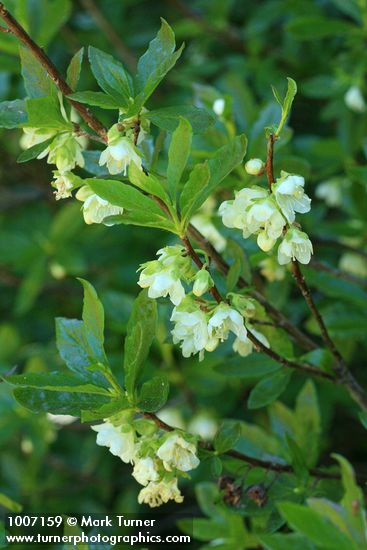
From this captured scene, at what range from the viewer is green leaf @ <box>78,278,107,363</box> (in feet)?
4.13

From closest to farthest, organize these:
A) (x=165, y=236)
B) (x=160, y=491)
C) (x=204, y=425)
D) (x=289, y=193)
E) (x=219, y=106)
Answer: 1. (x=289, y=193)
2. (x=160, y=491)
3. (x=219, y=106)
4. (x=204, y=425)
5. (x=165, y=236)

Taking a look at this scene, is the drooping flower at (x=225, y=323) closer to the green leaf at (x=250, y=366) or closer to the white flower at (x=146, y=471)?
the white flower at (x=146, y=471)

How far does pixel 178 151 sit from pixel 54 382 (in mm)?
401

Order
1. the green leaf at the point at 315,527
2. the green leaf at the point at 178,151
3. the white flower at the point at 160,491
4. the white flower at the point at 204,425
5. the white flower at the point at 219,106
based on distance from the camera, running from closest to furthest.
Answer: the green leaf at the point at 315,527
the green leaf at the point at 178,151
the white flower at the point at 160,491
the white flower at the point at 219,106
the white flower at the point at 204,425

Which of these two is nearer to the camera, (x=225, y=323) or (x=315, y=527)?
(x=315, y=527)

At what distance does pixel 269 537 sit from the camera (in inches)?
40.5

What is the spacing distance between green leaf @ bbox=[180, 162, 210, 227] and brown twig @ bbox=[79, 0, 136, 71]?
6.16ft

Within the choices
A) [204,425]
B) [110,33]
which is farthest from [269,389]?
[110,33]

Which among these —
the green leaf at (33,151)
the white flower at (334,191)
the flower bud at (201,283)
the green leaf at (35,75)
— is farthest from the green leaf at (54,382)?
the white flower at (334,191)

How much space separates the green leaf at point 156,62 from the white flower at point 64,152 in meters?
0.13

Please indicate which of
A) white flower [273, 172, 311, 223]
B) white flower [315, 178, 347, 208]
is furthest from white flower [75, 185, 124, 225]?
white flower [315, 178, 347, 208]

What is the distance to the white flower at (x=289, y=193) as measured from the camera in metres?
1.13

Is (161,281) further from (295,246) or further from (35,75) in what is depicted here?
(35,75)

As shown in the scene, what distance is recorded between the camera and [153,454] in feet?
3.98
